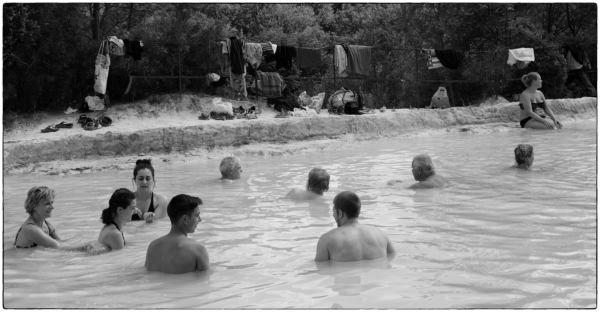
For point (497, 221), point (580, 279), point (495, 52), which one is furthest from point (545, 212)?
point (495, 52)

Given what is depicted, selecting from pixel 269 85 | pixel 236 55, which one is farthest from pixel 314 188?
pixel 269 85

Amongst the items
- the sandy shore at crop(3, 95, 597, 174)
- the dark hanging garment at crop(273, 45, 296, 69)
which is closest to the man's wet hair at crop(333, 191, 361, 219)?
the sandy shore at crop(3, 95, 597, 174)

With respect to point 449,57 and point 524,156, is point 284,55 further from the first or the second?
point 524,156

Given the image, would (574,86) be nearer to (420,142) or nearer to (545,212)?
(420,142)

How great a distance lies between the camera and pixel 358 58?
69.3 ft

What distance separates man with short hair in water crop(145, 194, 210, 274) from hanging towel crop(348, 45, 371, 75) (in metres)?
16.1

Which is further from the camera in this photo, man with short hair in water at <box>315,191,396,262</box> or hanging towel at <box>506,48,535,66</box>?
hanging towel at <box>506,48,535,66</box>

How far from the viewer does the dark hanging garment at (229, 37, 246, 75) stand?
18422mm

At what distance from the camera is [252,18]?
28.3 meters

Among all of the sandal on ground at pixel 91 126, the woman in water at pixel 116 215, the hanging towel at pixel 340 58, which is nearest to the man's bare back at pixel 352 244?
the woman in water at pixel 116 215

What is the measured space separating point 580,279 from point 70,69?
615 inches

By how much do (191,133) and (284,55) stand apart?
18.1ft

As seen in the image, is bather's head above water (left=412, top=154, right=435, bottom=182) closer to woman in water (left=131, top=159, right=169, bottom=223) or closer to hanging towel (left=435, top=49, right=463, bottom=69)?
woman in water (left=131, top=159, right=169, bottom=223)

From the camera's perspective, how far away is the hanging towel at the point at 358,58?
2100cm
